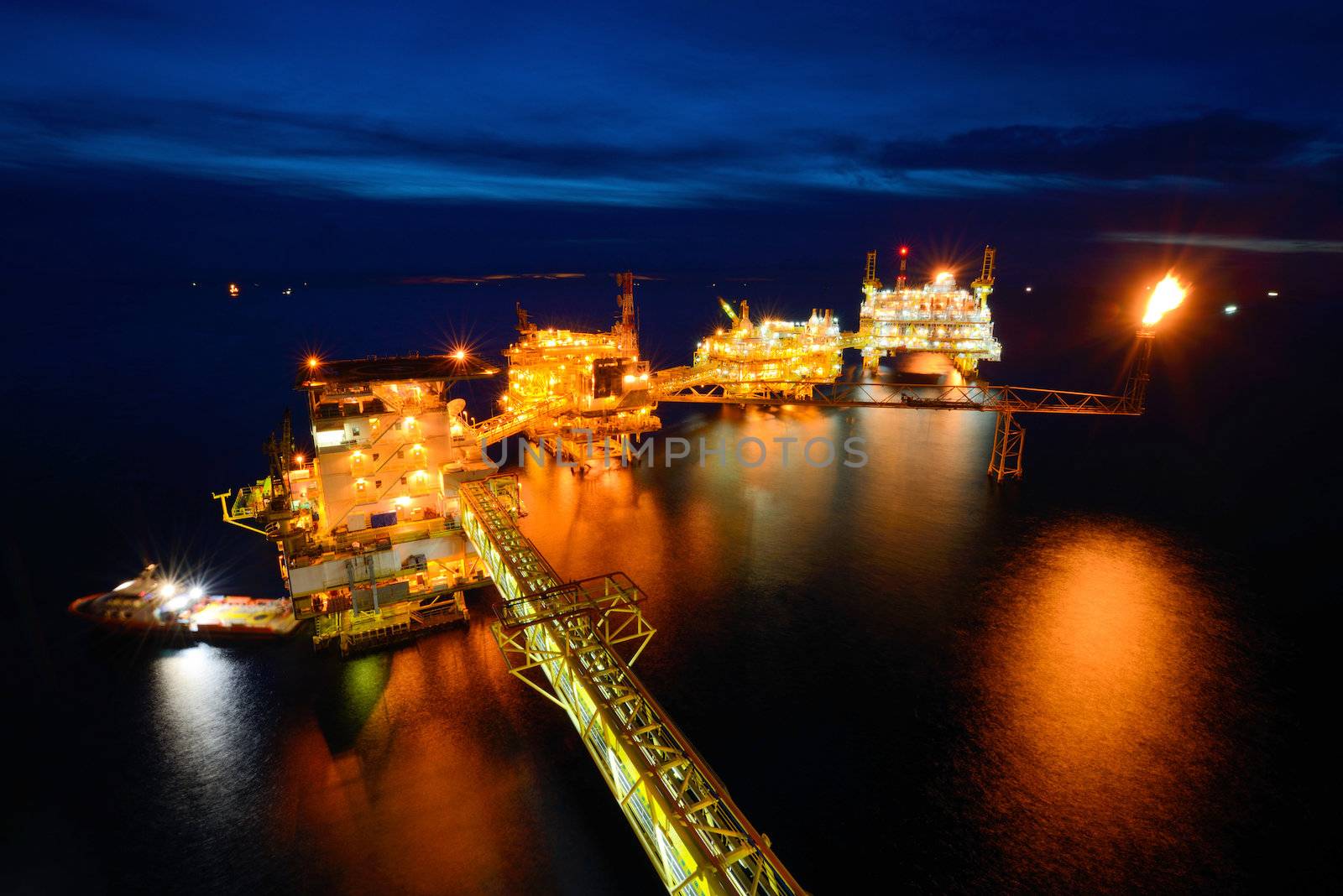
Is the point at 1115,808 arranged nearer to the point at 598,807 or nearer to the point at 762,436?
the point at 598,807

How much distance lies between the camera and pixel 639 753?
1620 centimetres

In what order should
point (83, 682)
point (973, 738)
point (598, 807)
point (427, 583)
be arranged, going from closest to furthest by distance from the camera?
point (598, 807) → point (973, 738) → point (83, 682) → point (427, 583)

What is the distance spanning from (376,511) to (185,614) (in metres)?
14.2

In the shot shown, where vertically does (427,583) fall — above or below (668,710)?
above

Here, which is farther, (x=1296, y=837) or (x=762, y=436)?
(x=762, y=436)

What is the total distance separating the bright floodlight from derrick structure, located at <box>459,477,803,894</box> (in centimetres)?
5021

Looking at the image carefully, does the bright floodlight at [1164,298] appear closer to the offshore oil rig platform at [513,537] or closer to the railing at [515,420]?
the offshore oil rig platform at [513,537]

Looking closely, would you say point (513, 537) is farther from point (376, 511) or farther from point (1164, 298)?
point (1164, 298)

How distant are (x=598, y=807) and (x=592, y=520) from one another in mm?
31758

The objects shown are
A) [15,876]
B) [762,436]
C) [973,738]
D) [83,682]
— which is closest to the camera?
[15,876]

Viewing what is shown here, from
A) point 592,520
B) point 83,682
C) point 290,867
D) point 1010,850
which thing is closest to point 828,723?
point 1010,850

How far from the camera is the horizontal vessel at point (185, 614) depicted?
40656 millimetres

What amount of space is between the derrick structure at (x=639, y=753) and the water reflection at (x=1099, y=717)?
16.5 meters

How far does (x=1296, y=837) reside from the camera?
2636cm
